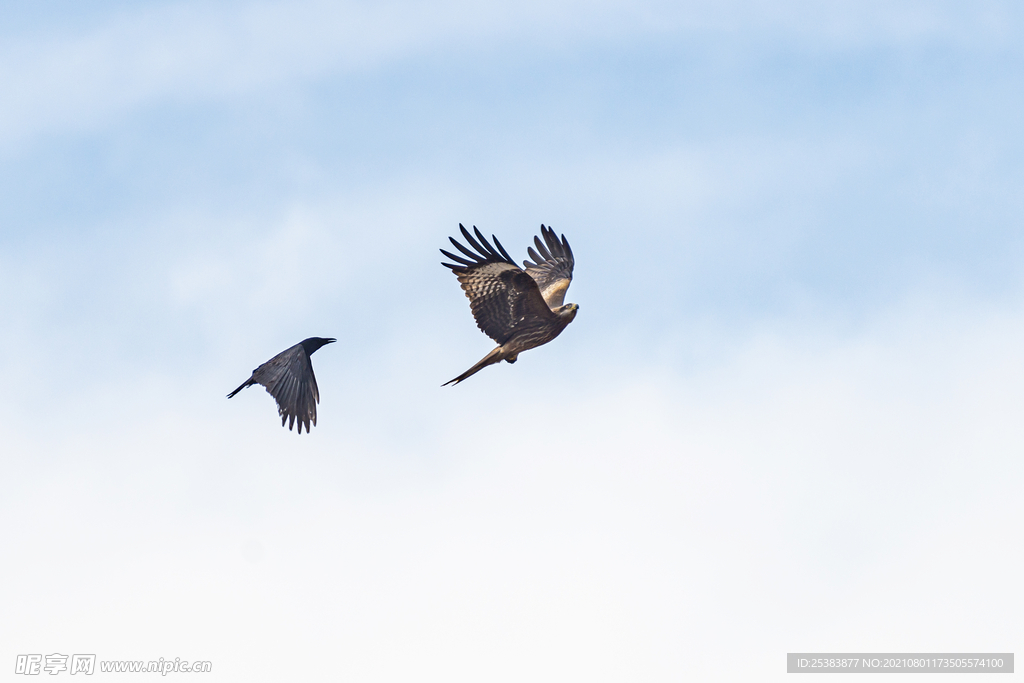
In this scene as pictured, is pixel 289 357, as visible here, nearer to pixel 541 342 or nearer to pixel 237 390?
pixel 237 390

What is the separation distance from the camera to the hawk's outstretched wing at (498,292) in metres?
18.1

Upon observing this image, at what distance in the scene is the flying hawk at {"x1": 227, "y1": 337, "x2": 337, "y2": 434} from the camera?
687 inches

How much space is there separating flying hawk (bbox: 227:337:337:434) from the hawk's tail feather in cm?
221

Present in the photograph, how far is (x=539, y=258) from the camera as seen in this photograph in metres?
23.4

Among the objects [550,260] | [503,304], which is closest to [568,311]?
[503,304]

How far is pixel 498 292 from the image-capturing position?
18.5 metres

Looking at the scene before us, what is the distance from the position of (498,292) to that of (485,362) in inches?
47.2

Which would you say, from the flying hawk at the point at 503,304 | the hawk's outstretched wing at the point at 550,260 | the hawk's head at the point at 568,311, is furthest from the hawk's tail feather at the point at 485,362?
the hawk's outstretched wing at the point at 550,260

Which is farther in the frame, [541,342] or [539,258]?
[539,258]

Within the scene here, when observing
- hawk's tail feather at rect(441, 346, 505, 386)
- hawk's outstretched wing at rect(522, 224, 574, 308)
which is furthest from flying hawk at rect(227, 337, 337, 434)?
hawk's outstretched wing at rect(522, 224, 574, 308)

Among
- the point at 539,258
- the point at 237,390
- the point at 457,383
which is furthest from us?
the point at 539,258

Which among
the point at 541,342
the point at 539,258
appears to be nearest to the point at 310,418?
the point at 541,342

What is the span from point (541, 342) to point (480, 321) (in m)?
1.22

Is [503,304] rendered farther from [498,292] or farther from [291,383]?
[291,383]
